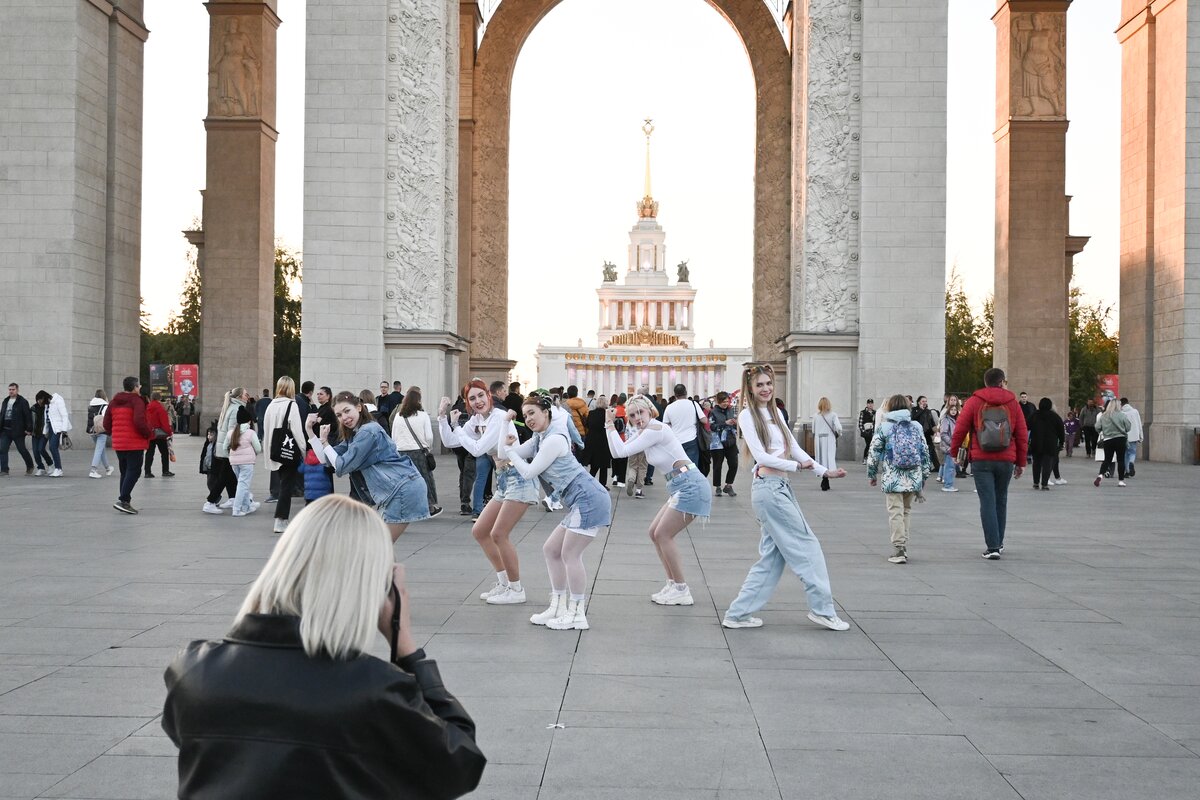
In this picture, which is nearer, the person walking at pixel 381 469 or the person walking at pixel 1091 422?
the person walking at pixel 381 469

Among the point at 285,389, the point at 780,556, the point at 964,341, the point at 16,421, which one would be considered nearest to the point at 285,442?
the point at 285,389

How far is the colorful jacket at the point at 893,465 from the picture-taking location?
1177 cm

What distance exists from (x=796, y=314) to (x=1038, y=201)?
11.3m

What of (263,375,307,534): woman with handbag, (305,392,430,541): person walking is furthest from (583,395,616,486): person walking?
(305,392,430,541): person walking

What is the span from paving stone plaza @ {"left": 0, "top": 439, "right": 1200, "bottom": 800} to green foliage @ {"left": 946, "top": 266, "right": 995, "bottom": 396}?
4229 cm

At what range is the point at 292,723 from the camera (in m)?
2.35

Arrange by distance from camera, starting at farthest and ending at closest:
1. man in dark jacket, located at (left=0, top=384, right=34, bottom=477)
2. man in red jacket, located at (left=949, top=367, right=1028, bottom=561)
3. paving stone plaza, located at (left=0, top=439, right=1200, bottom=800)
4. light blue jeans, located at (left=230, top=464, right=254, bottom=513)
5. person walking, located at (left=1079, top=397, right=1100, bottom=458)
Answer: person walking, located at (left=1079, top=397, right=1100, bottom=458)
man in dark jacket, located at (left=0, top=384, right=34, bottom=477)
light blue jeans, located at (left=230, top=464, right=254, bottom=513)
man in red jacket, located at (left=949, top=367, right=1028, bottom=561)
paving stone plaza, located at (left=0, top=439, right=1200, bottom=800)

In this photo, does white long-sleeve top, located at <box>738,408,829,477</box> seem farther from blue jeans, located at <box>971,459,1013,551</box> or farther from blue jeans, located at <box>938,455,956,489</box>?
blue jeans, located at <box>938,455,956,489</box>

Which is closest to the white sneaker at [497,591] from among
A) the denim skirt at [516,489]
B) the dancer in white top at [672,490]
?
the denim skirt at [516,489]

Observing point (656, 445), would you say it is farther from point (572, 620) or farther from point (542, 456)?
point (572, 620)

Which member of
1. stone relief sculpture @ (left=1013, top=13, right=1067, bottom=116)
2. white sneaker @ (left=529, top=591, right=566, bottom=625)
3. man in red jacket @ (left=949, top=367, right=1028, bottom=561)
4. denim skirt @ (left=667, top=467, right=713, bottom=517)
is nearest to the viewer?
white sneaker @ (left=529, top=591, right=566, bottom=625)

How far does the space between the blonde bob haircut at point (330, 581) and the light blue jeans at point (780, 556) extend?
18.9 ft

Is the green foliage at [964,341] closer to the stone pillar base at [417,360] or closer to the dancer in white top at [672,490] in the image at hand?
the stone pillar base at [417,360]

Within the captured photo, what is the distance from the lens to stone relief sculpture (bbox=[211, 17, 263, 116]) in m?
35.3
